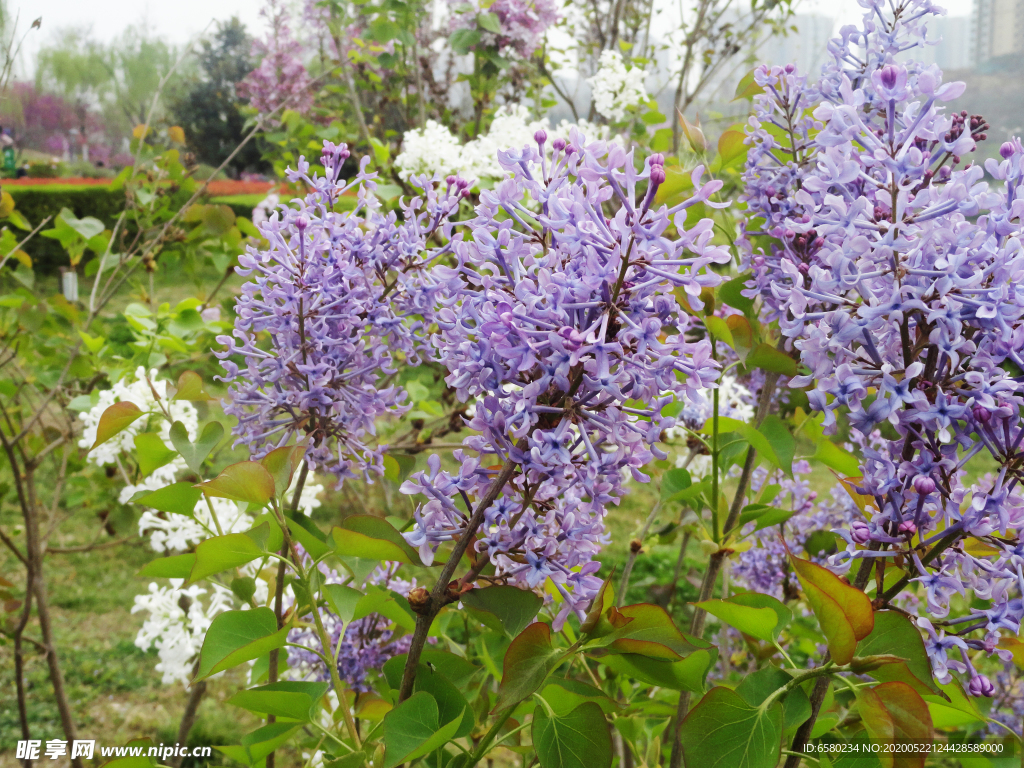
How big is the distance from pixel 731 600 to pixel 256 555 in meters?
0.46

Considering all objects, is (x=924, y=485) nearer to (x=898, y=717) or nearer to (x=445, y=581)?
(x=898, y=717)

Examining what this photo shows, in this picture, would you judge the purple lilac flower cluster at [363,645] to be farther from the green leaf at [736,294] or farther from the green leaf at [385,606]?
the green leaf at [736,294]

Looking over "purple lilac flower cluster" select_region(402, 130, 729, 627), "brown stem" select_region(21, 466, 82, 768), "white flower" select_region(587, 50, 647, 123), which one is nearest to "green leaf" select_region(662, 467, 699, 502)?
"purple lilac flower cluster" select_region(402, 130, 729, 627)

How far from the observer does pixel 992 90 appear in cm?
495

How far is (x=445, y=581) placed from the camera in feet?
2.22

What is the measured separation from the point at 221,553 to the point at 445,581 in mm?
230

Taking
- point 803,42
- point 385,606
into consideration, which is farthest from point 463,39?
point 803,42

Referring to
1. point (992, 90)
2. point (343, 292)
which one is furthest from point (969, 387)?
point (992, 90)

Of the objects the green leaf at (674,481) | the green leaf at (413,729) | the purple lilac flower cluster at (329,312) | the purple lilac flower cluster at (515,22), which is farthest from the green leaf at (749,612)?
the purple lilac flower cluster at (515,22)

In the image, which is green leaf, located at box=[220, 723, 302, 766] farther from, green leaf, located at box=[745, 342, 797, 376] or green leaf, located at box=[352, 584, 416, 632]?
green leaf, located at box=[745, 342, 797, 376]

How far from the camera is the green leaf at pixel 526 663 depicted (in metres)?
0.61

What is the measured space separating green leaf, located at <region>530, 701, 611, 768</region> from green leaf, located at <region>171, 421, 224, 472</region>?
1.80 ft

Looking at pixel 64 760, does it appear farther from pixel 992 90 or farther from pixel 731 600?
pixel 992 90

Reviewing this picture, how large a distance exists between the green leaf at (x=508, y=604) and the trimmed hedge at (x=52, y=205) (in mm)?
11136
